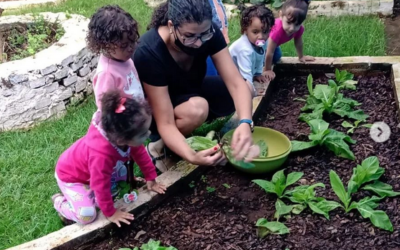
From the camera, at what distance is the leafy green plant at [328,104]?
4.12m

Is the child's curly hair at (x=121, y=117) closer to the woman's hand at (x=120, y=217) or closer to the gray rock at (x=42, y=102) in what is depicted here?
the woman's hand at (x=120, y=217)

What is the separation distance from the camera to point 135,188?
11.3ft

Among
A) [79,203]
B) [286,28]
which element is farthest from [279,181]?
[286,28]

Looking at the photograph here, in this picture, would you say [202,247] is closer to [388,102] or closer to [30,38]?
[388,102]

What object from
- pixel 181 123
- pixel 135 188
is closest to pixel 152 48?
pixel 181 123

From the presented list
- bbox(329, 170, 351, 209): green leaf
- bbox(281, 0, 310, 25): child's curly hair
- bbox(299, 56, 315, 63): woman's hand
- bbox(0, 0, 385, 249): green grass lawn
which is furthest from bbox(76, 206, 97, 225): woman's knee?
bbox(299, 56, 315, 63): woman's hand

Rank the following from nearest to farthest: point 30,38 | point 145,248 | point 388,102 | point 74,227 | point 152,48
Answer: point 145,248, point 74,227, point 152,48, point 388,102, point 30,38

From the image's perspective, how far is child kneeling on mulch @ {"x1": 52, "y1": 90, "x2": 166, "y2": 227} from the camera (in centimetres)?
272

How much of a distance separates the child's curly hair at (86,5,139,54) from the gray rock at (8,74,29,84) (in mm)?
1393

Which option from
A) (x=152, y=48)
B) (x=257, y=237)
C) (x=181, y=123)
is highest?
(x=152, y=48)

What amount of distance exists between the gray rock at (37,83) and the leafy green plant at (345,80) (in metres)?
2.52

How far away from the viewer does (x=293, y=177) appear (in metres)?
3.37

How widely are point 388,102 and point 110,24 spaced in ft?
7.99

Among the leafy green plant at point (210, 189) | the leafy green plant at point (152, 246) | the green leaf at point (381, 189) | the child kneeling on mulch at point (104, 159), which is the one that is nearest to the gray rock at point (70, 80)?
the child kneeling on mulch at point (104, 159)
